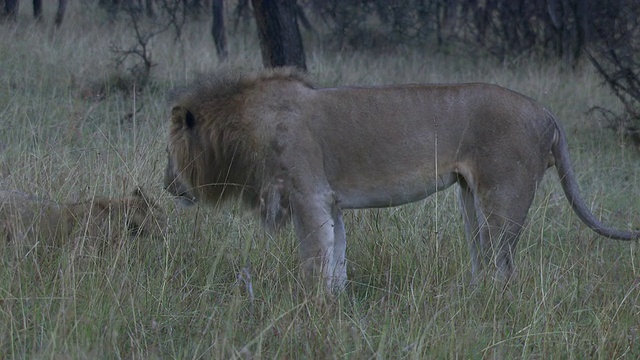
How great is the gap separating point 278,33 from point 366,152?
245 inches

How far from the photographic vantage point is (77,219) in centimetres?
469

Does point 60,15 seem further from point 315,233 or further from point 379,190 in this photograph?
point 315,233

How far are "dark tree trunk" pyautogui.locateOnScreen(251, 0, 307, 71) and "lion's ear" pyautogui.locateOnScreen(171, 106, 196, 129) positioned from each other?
579cm

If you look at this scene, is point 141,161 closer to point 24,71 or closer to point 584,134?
point 24,71

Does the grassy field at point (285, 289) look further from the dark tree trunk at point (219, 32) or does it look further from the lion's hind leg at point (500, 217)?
the dark tree trunk at point (219, 32)

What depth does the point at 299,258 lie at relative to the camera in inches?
185

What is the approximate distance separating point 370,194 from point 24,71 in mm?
6370

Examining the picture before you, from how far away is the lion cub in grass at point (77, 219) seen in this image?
4520 mm

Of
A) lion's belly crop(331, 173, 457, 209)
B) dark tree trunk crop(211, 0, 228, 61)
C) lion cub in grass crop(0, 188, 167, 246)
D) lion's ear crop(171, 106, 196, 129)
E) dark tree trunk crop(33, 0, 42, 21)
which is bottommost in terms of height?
dark tree trunk crop(211, 0, 228, 61)

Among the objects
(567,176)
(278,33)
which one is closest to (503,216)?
(567,176)

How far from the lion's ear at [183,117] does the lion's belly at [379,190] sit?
78 cm

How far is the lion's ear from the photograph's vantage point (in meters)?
4.97

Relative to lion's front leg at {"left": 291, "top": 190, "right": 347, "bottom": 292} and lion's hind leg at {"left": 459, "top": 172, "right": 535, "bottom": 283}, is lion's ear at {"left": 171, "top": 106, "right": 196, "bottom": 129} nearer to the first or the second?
lion's front leg at {"left": 291, "top": 190, "right": 347, "bottom": 292}

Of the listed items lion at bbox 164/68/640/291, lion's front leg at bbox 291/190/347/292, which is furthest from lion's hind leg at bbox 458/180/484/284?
lion's front leg at bbox 291/190/347/292
